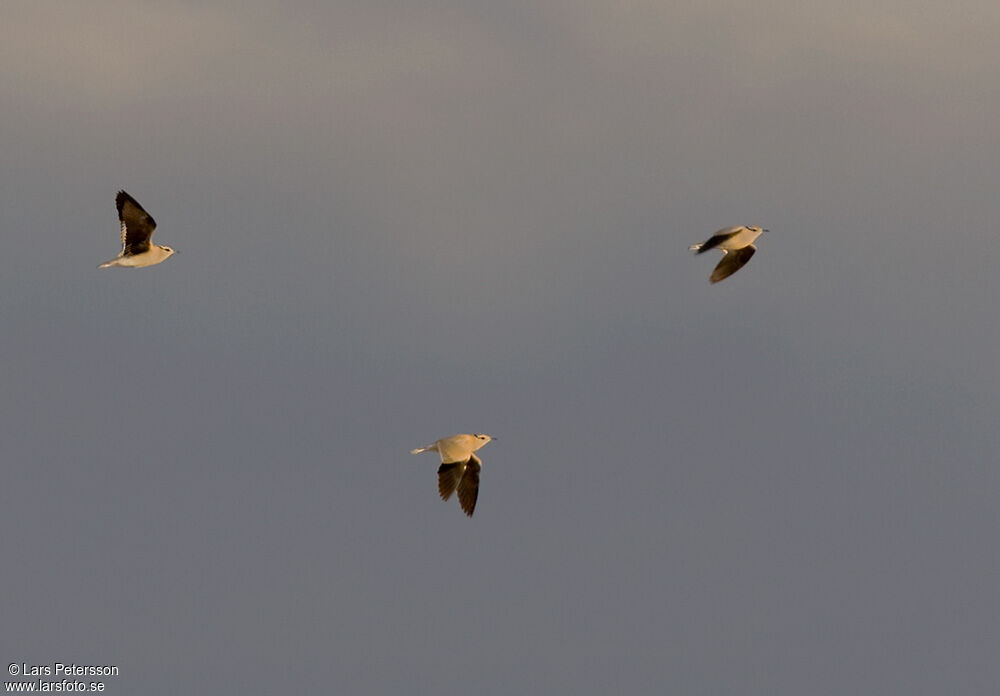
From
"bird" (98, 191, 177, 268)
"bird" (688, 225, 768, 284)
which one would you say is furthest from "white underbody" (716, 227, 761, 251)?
"bird" (98, 191, 177, 268)

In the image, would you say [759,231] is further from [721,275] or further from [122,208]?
[122,208]

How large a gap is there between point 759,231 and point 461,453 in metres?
11.2

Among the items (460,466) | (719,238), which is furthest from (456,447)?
(719,238)

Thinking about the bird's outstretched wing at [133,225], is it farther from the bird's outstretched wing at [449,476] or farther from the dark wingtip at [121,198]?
the bird's outstretched wing at [449,476]

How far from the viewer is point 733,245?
60875mm

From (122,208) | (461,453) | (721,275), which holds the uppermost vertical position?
(122,208)

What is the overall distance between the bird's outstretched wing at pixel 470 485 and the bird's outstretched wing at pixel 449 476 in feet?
0.47

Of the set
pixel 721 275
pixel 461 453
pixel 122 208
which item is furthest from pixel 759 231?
pixel 122 208

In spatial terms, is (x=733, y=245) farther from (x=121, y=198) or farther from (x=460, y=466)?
(x=121, y=198)

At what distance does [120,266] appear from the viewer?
191ft

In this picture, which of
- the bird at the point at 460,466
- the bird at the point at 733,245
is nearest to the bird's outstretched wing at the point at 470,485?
the bird at the point at 460,466

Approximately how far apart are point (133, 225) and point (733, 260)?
55.6ft

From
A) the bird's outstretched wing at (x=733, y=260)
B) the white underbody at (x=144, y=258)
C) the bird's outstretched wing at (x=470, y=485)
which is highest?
the white underbody at (x=144, y=258)

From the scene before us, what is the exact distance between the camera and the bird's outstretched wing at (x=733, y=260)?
6019cm
